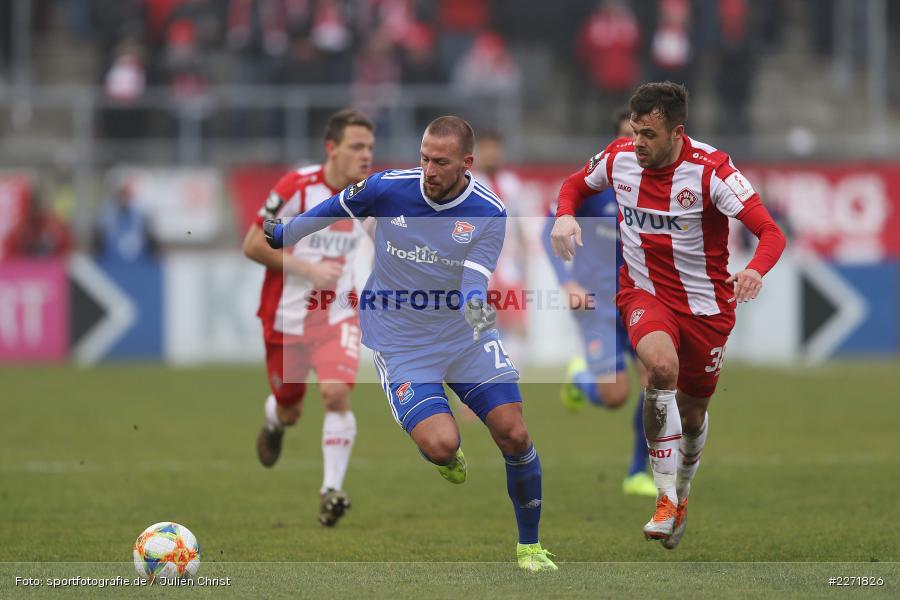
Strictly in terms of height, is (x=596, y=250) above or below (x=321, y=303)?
above

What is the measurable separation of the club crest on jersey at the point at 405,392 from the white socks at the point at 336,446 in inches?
69.2

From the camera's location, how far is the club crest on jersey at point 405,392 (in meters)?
7.58

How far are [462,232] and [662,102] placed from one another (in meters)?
1.30

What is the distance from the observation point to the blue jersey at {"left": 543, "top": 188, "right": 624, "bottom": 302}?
1098 cm

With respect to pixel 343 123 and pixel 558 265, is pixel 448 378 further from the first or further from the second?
pixel 558 265

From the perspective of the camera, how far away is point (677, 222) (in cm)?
797

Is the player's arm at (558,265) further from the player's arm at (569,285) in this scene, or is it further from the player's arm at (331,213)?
the player's arm at (331,213)

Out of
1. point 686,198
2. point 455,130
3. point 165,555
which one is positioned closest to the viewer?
point 165,555

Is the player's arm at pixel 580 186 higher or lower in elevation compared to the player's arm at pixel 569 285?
higher

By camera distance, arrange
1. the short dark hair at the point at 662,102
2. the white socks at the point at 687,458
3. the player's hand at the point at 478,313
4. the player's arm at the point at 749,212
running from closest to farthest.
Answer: the player's hand at the point at 478,313 → the player's arm at the point at 749,212 → the short dark hair at the point at 662,102 → the white socks at the point at 687,458

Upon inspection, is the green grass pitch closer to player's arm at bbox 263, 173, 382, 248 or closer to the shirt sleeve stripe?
the shirt sleeve stripe

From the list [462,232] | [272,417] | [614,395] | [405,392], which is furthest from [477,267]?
[614,395]

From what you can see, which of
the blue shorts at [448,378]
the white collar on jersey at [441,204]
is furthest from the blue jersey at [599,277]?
the white collar on jersey at [441,204]

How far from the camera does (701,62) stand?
2450 cm
